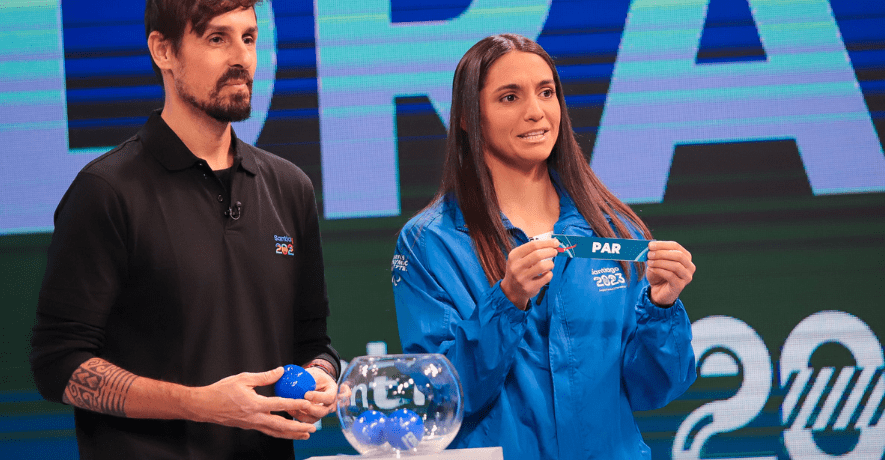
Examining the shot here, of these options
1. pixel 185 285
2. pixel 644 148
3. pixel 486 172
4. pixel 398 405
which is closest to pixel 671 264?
pixel 486 172

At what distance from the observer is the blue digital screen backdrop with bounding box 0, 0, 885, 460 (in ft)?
10.2

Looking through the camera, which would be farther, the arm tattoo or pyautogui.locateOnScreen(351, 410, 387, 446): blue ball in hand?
the arm tattoo

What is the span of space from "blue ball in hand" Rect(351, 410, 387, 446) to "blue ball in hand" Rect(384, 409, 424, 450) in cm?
1

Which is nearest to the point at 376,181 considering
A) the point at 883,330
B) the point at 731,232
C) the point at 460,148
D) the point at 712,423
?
the point at 460,148

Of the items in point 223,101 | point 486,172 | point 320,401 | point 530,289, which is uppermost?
point 223,101

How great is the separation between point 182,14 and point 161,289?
62cm

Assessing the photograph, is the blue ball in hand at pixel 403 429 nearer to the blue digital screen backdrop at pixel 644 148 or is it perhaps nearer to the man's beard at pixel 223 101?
the man's beard at pixel 223 101

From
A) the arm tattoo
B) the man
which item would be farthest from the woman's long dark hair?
the arm tattoo

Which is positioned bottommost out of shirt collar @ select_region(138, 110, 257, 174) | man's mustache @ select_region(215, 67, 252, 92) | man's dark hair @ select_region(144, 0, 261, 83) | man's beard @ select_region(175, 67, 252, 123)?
shirt collar @ select_region(138, 110, 257, 174)

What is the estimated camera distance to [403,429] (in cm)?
129

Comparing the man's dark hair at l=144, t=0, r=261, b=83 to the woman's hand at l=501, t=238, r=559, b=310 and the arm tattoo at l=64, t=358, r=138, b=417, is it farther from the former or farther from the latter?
the woman's hand at l=501, t=238, r=559, b=310

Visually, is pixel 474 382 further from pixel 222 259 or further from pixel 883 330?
pixel 883 330

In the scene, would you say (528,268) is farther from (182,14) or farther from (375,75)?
(375,75)

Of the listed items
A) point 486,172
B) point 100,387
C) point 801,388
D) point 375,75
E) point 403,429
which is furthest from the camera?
point 375,75
